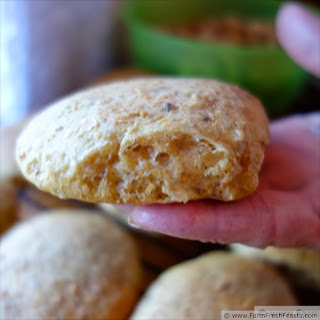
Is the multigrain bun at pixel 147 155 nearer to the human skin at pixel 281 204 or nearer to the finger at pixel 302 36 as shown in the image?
the human skin at pixel 281 204

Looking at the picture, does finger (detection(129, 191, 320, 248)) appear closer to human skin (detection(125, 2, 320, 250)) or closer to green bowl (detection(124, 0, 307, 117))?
human skin (detection(125, 2, 320, 250))

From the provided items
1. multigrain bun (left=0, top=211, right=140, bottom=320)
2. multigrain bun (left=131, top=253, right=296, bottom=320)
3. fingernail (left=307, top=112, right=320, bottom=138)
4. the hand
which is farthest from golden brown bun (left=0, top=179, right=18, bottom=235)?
fingernail (left=307, top=112, right=320, bottom=138)

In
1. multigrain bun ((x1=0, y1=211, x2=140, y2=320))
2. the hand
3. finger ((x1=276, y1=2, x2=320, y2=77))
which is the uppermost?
finger ((x1=276, y1=2, x2=320, y2=77))

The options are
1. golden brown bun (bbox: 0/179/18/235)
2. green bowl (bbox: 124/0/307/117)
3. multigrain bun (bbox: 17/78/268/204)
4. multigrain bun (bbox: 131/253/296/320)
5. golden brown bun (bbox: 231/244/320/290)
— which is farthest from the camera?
green bowl (bbox: 124/0/307/117)

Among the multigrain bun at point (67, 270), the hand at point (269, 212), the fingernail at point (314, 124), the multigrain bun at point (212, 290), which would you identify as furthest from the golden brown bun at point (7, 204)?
the fingernail at point (314, 124)

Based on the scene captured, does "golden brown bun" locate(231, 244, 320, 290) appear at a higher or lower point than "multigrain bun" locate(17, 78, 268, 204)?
lower

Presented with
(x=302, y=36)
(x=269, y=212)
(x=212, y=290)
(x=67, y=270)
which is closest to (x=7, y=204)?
(x=67, y=270)

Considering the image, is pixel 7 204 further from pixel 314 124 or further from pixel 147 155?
pixel 314 124

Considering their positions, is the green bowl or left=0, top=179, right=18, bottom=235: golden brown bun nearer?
left=0, top=179, right=18, bottom=235: golden brown bun

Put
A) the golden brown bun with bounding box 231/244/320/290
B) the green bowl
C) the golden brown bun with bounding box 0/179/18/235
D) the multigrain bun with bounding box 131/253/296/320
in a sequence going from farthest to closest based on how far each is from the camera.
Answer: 1. the green bowl
2. the golden brown bun with bounding box 0/179/18/235
3. the golden brown bun with bounding box 231/244/320/290
4. the multigrain bun with bounding box 131/253/296/320

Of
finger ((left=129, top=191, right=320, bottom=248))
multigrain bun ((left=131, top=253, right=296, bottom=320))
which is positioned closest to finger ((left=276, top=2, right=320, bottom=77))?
finger ((left=129, top=191, right=320, bottom=248))
